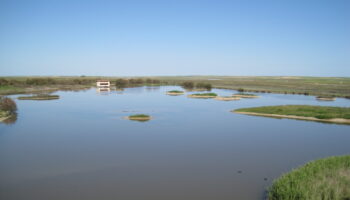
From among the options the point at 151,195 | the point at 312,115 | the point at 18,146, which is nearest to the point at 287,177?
the point at 151,195

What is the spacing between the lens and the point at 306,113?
3081cm

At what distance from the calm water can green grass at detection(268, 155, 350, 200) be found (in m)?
1.26

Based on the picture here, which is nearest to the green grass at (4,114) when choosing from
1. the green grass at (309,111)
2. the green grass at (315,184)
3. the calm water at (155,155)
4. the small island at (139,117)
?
the calm water at (155,155)

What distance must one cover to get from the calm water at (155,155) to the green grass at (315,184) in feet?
4.13

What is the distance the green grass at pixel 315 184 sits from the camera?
9.98m

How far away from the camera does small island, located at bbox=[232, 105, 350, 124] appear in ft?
94.7

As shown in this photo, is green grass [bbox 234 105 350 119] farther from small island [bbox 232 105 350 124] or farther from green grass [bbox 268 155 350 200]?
green grass [bbox 268 155 350 200]

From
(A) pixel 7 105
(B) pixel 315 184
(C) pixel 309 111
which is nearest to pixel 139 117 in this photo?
(A) pixel 7 105

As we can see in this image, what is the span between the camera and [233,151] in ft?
59.3

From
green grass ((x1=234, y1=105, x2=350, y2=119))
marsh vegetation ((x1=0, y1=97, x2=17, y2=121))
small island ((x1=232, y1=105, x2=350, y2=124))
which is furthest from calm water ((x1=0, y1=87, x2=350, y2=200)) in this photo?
marsh vegetation ((x1=0, y1=97, x2=17, y2=121))

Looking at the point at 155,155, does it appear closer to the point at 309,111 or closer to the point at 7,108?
the point at 309,111

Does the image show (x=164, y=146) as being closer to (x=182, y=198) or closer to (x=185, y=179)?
(x=185, y=179)

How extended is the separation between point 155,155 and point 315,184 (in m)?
9.40

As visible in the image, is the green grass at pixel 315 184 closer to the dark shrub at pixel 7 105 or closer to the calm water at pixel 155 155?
the calm water at pixel 155 155
